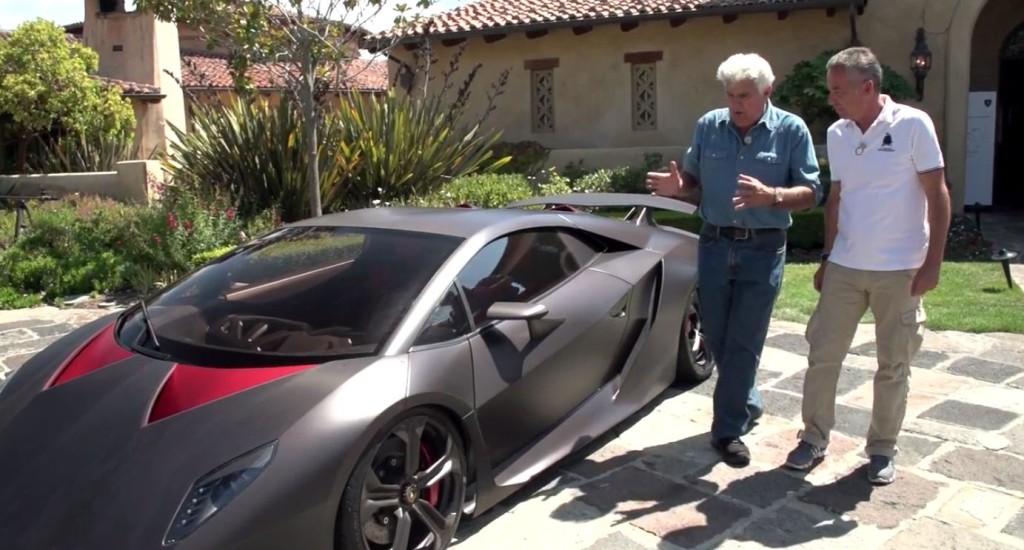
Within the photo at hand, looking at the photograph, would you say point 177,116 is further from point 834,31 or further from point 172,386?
point 172,386

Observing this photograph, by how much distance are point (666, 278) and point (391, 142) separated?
6310mm

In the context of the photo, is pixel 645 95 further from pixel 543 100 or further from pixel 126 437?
pixel 126 437

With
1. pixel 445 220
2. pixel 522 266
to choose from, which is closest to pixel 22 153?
pixel 445 220

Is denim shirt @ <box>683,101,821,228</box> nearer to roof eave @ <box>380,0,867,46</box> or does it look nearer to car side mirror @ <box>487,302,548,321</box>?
car side mirror @ <box>487,302,548,321</box>

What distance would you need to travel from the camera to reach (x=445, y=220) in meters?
3.92

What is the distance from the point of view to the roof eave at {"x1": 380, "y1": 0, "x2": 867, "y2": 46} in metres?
14.0

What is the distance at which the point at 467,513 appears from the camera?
129 inches

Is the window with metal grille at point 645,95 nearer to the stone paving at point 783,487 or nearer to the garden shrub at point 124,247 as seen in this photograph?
the garden shrub at point 124,247

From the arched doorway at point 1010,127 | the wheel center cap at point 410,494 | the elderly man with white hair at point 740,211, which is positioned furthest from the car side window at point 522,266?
the arched doorway at point 1010,127

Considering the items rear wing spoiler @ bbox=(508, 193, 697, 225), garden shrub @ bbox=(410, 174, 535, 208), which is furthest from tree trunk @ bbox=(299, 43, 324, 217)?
rear wing spoiler @ bbox=(508, 193, 697, 225)

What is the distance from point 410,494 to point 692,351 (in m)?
2.41

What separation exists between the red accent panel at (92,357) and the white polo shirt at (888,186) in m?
2.91

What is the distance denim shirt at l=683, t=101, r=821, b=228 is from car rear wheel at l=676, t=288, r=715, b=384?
901 mm

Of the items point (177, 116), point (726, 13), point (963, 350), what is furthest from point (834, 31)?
point (177, 116)
